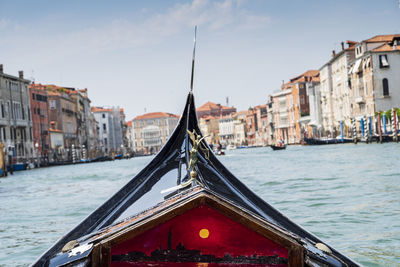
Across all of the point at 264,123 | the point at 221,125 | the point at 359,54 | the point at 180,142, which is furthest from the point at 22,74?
the point at 221,125

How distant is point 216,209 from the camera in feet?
4.18

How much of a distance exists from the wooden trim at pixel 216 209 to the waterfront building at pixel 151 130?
57.3m

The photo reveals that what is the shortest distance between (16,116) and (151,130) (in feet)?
122

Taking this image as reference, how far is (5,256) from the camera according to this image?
352 centimetres

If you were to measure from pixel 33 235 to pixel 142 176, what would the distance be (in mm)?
2221

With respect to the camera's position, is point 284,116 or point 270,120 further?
point 270,120

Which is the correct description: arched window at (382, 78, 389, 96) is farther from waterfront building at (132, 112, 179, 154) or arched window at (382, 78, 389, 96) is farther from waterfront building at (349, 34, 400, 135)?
waterfront building at (132, 112, 179, 154)

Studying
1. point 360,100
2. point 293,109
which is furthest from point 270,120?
point 360,100

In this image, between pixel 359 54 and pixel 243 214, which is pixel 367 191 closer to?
pixel 243 214

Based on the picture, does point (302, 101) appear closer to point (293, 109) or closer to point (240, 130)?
point (293, 109)

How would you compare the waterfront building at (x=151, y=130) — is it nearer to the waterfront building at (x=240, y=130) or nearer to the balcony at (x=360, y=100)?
the waterfront building at (x=240, y=130)

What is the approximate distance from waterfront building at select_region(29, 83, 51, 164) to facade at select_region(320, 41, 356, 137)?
13.7 m

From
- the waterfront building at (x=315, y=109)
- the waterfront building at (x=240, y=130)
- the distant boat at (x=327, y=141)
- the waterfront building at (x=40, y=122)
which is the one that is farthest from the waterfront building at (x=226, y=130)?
the waterfront building at (x=40, y=122)

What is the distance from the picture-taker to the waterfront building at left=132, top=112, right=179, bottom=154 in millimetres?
59094
